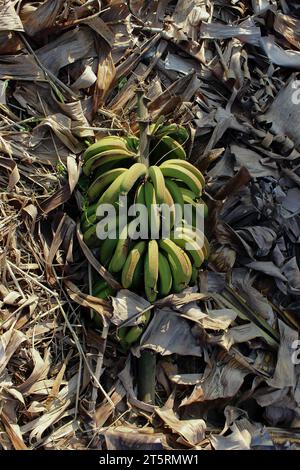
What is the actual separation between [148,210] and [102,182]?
23 cm

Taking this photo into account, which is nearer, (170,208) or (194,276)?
(170,208)

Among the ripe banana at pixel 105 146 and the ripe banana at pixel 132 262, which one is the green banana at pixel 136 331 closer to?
the ripe banana at pixel 132 262

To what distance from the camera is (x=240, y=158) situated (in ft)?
10.0

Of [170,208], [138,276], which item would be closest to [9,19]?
[170,208]

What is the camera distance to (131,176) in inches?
103

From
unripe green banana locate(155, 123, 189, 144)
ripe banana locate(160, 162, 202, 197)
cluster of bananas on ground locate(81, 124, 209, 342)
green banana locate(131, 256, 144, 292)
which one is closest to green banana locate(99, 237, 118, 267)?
A: cluster of bananas on ground locate(81, 124, 209, 342)

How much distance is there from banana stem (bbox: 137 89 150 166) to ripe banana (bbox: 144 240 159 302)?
343mm

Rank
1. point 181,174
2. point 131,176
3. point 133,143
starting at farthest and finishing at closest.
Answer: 1. point 133,143
2. point 181,174
3. point 131,176

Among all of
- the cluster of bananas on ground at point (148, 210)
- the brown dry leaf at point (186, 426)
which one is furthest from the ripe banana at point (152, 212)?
the brown dry leaf at point (186, 426)

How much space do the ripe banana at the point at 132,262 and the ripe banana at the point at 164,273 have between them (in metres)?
0.08

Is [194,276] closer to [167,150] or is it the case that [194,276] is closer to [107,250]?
[107,250]

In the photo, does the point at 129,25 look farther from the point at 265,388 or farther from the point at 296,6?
the point at 265,388

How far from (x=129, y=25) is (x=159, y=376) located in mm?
1585

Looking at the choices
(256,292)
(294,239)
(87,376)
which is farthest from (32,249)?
(294,239)
